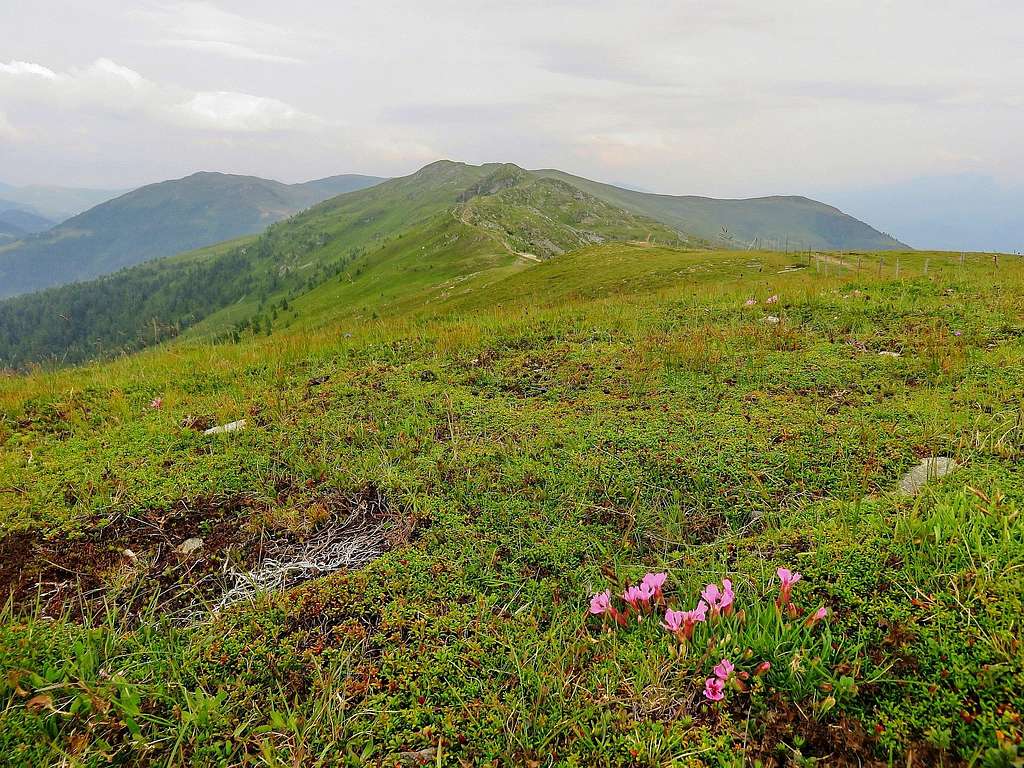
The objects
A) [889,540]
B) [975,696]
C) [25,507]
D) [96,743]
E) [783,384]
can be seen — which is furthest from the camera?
[783,384]

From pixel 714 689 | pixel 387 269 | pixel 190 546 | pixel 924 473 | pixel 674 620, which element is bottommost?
pixel 190 546

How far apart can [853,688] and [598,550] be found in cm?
176

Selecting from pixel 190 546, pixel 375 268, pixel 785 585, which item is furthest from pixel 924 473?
pixel 375 268

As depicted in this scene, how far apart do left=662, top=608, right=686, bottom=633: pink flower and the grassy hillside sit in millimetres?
65

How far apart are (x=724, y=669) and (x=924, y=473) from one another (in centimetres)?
304

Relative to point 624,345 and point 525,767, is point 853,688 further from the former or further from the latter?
point 624,345

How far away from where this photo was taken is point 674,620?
2805 millimetres

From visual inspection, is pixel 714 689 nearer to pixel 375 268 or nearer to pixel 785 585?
pixel 785 585

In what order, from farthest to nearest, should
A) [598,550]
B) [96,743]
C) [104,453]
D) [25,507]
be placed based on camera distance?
[104,453], [25,507], [598,550], [96,743]

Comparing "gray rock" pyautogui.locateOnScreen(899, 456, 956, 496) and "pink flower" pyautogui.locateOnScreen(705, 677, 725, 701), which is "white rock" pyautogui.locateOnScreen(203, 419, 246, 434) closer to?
"pink flower" pyautogui.locateOnScreen(705, 677, 725, 701)

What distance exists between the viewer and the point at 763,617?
2820mm

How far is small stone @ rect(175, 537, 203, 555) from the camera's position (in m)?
4.21

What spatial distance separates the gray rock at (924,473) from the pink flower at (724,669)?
232 cm

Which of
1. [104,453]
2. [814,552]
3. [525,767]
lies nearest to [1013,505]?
[814,552]
